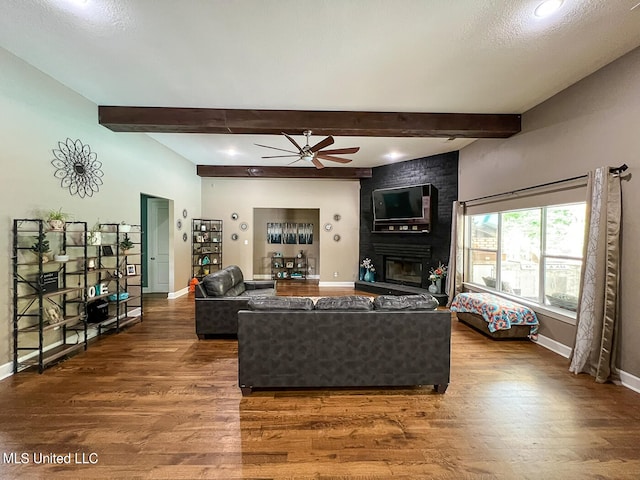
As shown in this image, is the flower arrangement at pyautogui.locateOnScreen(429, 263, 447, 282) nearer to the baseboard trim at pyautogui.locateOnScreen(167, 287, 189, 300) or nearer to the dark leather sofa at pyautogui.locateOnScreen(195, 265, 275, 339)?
the dark leather sofa at pyautogui.locateOnScreen(195, 265, 275, 339)

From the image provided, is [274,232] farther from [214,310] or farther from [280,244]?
[214,310]

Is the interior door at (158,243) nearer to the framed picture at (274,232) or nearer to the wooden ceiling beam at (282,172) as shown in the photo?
the wooden ceiling beam at (282,172)

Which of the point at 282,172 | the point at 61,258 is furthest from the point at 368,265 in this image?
the point at 61,258

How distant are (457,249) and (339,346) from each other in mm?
4043

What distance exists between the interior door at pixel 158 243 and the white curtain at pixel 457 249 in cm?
658

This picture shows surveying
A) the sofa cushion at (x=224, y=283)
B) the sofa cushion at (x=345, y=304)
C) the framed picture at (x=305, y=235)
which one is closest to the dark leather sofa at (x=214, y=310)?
the sofa cushion at (x=224, y=283)

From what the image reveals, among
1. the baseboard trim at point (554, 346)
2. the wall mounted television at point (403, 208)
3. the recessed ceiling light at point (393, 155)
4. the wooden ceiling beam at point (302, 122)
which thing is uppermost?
the recessed ceiling light at point (393, 155)

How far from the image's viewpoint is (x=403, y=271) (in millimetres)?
7176

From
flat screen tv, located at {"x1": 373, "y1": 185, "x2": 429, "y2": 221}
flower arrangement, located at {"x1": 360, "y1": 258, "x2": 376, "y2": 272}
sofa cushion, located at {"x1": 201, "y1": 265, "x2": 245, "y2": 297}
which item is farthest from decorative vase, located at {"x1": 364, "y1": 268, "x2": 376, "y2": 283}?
sofa cushion, located at {"x1": 201, "y1": 265, "x2": 245, "y2": 297}

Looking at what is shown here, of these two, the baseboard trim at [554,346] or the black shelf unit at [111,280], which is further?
the black shelf unit at [111,280]

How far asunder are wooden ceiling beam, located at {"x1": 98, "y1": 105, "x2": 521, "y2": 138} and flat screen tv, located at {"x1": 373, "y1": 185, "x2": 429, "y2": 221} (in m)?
2.16

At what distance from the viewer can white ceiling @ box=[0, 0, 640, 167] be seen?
222 centimetres

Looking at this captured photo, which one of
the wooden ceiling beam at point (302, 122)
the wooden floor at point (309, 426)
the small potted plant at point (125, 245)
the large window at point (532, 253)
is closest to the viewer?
the wooden floor at point (309, 426)

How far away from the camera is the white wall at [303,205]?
26.3 feet
